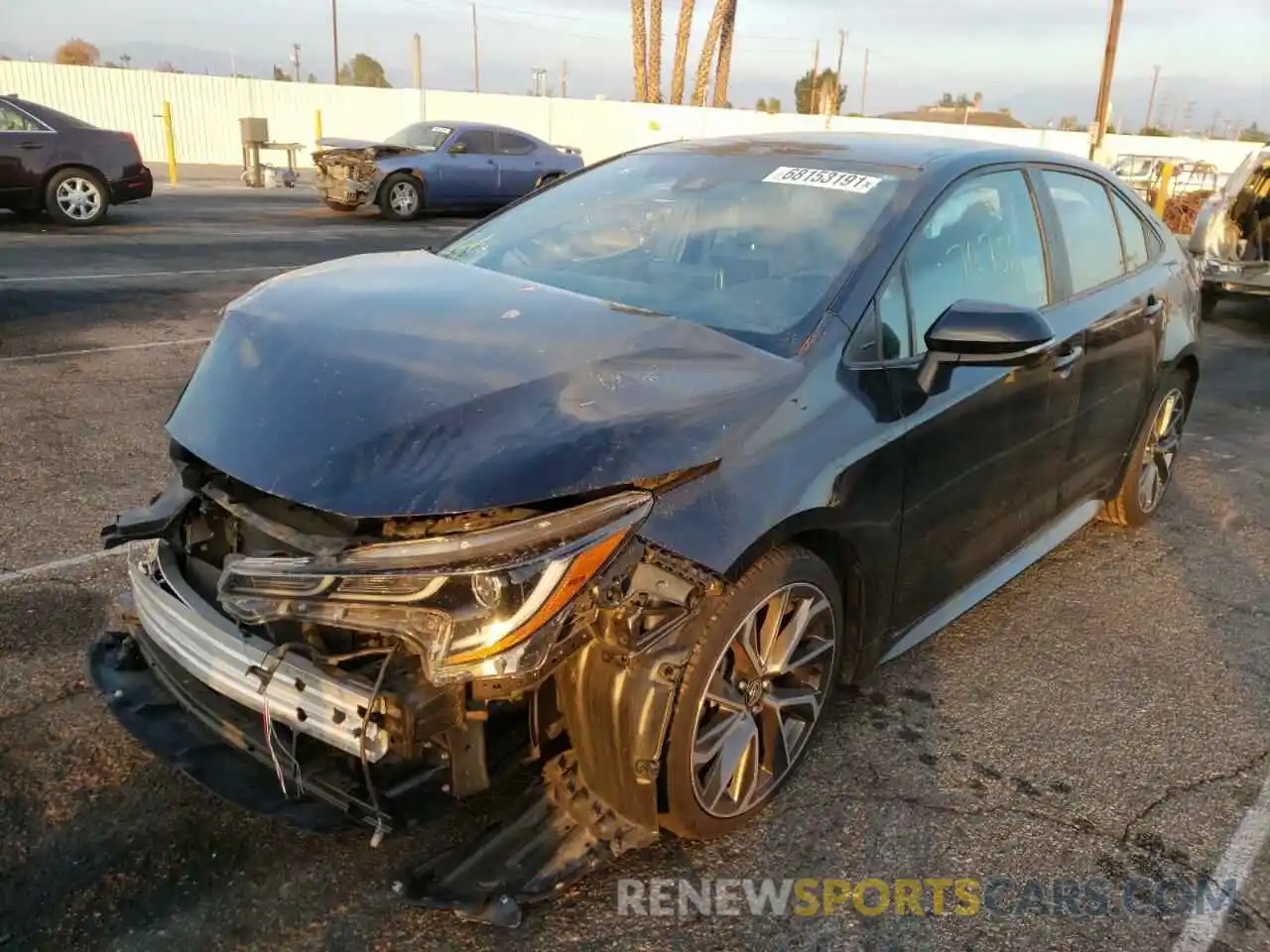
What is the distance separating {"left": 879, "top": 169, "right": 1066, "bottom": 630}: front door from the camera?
3002 millimetres

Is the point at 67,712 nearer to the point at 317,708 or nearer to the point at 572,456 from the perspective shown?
the point at 317,708

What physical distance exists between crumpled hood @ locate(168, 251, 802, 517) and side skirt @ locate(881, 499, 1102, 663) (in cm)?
109

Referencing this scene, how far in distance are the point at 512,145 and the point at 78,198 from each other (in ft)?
23.7

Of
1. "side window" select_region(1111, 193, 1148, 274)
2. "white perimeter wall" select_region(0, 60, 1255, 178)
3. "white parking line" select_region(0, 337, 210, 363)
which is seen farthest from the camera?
"white perimeter wall" select_region(0, 60, 1255, 178)

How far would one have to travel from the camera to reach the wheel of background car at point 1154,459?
188 inches

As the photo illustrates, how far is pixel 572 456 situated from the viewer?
2182 mm

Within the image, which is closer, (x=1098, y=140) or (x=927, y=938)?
(x=927, y=938)

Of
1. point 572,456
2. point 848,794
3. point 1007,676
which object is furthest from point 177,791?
point 1007,676

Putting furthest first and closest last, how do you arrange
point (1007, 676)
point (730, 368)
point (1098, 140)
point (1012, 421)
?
point (1098, 140)
point (1007, 676)
point (1012, 421)
point (730, 368)

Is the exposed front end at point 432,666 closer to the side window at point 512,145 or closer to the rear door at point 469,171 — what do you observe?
the rear door at point 469,171

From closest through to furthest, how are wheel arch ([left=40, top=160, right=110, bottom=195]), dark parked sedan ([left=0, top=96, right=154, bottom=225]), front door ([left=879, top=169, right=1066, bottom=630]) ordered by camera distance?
1. front door ([left=879, top=169, right=1066, bottom=630])
2. dark parked sedan ([left=0, top=96, right=154, bottom=225])
3. wheel arch ([left=40, top=160, right=110, bottom=195])

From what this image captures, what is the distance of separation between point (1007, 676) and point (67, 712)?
3019 millimetres

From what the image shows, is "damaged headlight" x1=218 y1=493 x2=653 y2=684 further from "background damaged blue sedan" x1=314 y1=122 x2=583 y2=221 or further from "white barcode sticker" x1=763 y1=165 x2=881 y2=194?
"background damaged blue sedan" x1=314 y1=122 x2=583 y2=221

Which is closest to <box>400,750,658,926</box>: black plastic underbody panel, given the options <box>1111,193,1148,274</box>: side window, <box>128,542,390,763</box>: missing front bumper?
<box>128,542,390,763</box>: missing front bumper
